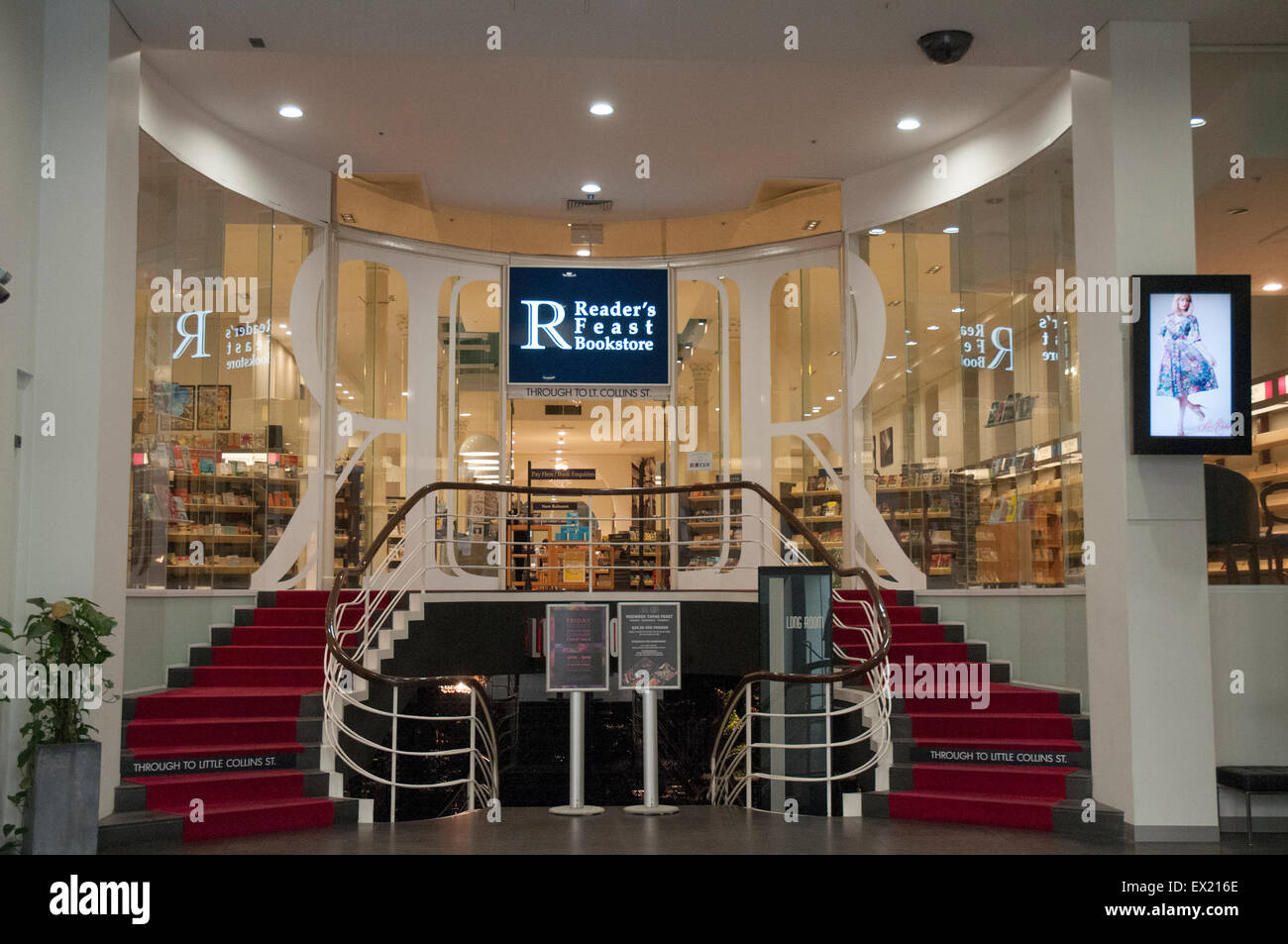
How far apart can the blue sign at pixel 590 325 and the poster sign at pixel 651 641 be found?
4658 mm

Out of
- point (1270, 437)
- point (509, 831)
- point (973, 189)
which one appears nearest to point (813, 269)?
point (973, 189)

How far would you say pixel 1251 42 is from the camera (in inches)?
260

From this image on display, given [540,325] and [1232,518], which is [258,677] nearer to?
[540,325]

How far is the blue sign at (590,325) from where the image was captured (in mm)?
11047

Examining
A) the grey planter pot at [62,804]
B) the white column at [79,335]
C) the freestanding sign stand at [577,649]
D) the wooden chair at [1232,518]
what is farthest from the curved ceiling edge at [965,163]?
the grey planter pot at [62,804]

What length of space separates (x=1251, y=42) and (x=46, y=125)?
257 inches

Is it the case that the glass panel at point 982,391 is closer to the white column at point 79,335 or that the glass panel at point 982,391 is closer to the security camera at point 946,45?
the security camera at point 946,45

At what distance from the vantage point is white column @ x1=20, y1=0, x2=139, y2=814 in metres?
5.85

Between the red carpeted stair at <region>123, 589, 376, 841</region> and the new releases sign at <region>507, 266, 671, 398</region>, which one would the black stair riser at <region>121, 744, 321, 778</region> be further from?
the new releases sign at <region>507, 266, 671, 398</region>

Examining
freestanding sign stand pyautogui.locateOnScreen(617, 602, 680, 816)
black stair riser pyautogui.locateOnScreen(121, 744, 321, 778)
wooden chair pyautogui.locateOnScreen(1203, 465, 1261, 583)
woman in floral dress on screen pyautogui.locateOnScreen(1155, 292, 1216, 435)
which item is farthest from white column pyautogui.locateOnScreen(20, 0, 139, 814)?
wooden chair pyautogui.locateOnScreen(1203, 465, 1261, 583)

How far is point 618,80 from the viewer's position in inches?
322

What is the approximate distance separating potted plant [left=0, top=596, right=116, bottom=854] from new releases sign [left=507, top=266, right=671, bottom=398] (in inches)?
236
